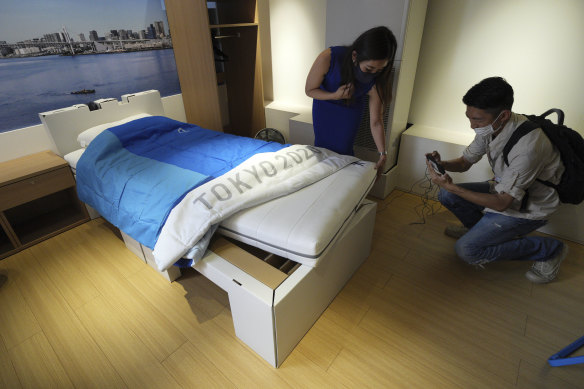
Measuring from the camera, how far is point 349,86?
1.64 metres

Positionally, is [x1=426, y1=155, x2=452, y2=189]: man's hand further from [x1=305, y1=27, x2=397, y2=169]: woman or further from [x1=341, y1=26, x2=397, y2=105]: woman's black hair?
[x1=341, y1=26, x2=397, y2=105]: woman's black hair

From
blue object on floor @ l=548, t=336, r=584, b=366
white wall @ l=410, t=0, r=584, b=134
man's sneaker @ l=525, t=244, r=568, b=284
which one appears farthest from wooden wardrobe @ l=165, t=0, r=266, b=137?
blue object on floor @ l=548, t=336, r=584, b=366

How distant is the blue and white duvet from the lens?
1255mm

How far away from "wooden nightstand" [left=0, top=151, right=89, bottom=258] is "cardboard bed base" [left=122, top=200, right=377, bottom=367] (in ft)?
4.65

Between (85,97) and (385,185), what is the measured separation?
8.17ft

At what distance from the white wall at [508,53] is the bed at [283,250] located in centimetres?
120

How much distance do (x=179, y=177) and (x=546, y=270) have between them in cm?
207

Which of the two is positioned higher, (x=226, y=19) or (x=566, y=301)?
(x=226, y=19)

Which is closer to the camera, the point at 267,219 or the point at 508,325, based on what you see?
the point at 267,219

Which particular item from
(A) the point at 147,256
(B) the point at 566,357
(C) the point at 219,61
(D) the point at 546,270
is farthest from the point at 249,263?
(C) the point at 219,61

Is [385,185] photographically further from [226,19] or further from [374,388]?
[226,19]

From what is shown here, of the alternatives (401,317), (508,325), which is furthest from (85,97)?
(508,325)

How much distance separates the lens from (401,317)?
1459mm

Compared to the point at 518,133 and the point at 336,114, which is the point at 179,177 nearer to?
the point at 336,114
